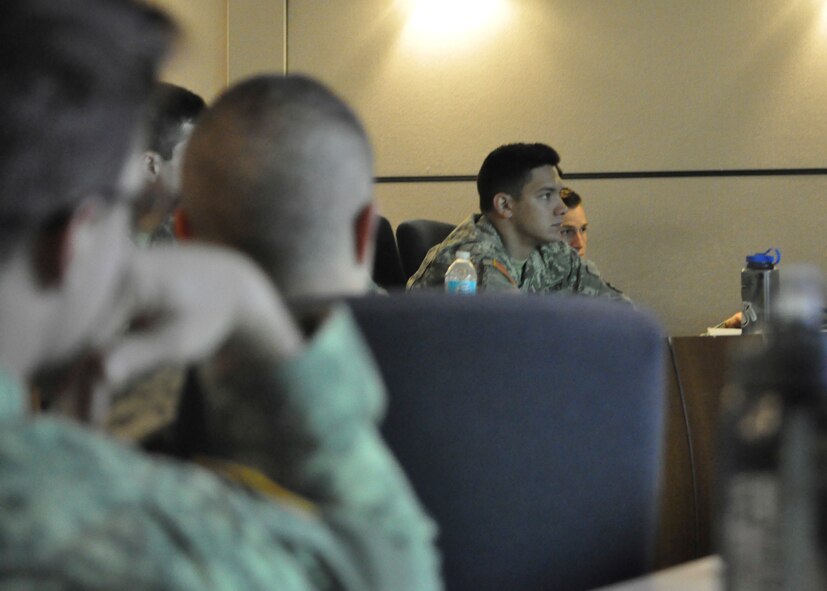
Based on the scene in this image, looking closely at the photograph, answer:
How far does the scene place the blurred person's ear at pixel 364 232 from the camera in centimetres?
104

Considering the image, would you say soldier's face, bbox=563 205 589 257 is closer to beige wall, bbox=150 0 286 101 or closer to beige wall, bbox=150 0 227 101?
beige wall, bbox=150 0 286 101

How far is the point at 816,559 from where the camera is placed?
551mm

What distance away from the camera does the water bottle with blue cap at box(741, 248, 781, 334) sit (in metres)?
3.25

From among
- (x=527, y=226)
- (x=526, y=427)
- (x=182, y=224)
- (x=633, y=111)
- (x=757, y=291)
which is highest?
(x=633, y=111)

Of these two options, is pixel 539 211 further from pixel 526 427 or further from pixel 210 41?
pixel 526 427

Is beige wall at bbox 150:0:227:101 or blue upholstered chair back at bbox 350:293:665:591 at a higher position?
beige wall at bbox 150:0:227:101

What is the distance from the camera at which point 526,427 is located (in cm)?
99

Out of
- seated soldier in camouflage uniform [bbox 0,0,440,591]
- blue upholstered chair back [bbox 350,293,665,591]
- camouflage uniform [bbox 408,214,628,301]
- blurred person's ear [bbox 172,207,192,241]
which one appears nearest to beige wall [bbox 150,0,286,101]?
camouflage uniform [bbox 408,214,628,301]

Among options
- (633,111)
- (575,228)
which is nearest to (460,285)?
(575,228)

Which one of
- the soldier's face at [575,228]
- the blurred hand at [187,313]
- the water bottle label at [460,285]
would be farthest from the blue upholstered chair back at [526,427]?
the soldier's face at [575,228]

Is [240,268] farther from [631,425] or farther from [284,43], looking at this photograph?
[284,43]

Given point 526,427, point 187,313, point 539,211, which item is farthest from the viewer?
point 539,211

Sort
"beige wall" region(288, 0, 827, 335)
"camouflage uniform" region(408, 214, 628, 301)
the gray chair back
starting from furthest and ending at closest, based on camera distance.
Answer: "beige wall" region(288, 0, 827, 335)
the gray chair back
"camouflage uniform" region(408, 214, 628, 301)

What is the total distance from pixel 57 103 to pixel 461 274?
3.02 metres
